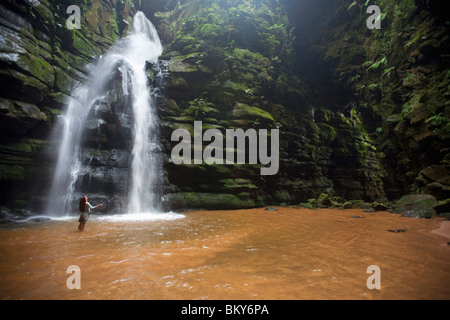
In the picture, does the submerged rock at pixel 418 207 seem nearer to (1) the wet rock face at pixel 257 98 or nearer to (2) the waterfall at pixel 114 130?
(1) the wet rock face at pixel 257 98

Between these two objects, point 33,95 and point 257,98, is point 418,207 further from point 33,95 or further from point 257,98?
point 33,95

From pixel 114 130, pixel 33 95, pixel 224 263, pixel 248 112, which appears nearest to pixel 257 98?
pixel 248 112

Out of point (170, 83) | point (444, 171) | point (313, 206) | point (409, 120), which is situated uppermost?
point (170, 83)

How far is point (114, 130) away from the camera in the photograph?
12.2m

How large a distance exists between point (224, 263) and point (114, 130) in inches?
444

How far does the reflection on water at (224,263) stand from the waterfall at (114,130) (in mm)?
4393

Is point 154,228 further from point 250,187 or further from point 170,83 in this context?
point 170,83

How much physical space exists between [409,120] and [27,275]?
53.4 ft

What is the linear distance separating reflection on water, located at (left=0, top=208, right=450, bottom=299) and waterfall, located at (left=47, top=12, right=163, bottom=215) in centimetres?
439

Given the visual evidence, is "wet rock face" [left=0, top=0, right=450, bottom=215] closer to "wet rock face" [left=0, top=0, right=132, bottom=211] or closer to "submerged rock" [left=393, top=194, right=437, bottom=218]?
"wet rock face" [left=0, top=0, right=132, bottom=211]

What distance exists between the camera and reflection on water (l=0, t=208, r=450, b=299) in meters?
2.74

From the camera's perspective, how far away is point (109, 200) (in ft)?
34.6

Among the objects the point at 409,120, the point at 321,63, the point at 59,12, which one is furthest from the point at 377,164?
the point at 59,12

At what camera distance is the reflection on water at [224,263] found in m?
2.74
